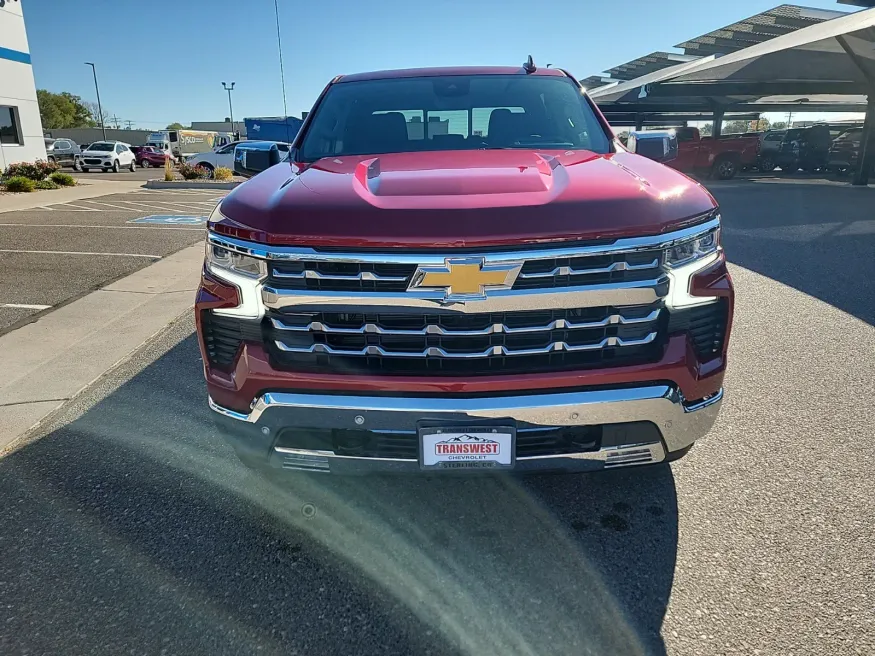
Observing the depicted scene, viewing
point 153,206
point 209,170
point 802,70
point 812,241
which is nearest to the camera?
point 812,241

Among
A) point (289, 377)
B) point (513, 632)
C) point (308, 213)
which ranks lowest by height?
point (513, 632)

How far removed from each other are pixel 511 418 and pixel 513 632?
27.2 inches

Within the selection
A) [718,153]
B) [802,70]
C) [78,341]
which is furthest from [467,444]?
[802,70]

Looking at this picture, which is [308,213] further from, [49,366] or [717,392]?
[49,366]

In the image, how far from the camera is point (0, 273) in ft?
23.9

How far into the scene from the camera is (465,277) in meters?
2.05

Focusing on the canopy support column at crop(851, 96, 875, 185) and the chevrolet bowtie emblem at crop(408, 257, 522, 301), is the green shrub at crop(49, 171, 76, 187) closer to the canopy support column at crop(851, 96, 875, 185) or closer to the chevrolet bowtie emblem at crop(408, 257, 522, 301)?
the chevrolet bowtie emblem at crop(408, 257, 522, 301)

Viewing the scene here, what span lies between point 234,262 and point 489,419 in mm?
1042

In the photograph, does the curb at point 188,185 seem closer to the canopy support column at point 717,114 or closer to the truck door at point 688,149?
the truck door at point 688,149

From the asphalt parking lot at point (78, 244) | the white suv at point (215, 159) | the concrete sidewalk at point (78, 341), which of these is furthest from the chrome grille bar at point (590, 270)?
the white suv at point (215, 159)

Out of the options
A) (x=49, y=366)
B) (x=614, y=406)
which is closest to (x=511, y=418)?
(x=614, y=406)

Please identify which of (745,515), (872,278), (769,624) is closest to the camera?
(769,624)

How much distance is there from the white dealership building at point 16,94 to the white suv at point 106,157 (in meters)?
10.00

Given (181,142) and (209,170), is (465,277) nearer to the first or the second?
(209,170)
